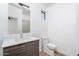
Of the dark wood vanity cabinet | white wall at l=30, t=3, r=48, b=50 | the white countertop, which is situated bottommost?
the dark wood vanity cabinet

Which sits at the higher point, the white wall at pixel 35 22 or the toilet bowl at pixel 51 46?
the white wall at pixel 35 22

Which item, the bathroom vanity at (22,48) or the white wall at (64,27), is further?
the white wall at (64,27)

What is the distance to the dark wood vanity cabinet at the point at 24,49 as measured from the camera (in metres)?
1.15

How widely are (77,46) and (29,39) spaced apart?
826 millimetres

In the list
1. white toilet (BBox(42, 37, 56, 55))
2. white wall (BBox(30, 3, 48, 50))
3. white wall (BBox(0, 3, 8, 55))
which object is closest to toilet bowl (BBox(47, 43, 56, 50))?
white toilet (BBox(42, 37, 56, 55))

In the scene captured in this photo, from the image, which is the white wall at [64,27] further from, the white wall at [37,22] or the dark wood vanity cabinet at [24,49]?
the dark wood vanity cabinet at [24,49]

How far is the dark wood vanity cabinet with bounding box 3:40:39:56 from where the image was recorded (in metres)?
1.15

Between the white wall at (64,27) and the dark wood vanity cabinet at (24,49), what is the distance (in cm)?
32

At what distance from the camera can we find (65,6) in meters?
1.26

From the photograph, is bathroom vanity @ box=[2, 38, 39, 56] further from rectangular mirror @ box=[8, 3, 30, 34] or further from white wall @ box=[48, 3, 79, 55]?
white wall @ box=[48, 3, 79, 55]

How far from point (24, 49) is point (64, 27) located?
31.0 inches

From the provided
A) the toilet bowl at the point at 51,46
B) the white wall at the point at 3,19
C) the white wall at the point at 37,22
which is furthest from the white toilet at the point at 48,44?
the white wall at the point at 3,19

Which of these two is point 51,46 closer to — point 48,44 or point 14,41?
point 48,44

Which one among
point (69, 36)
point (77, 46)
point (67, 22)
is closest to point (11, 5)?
point (67, 22)
